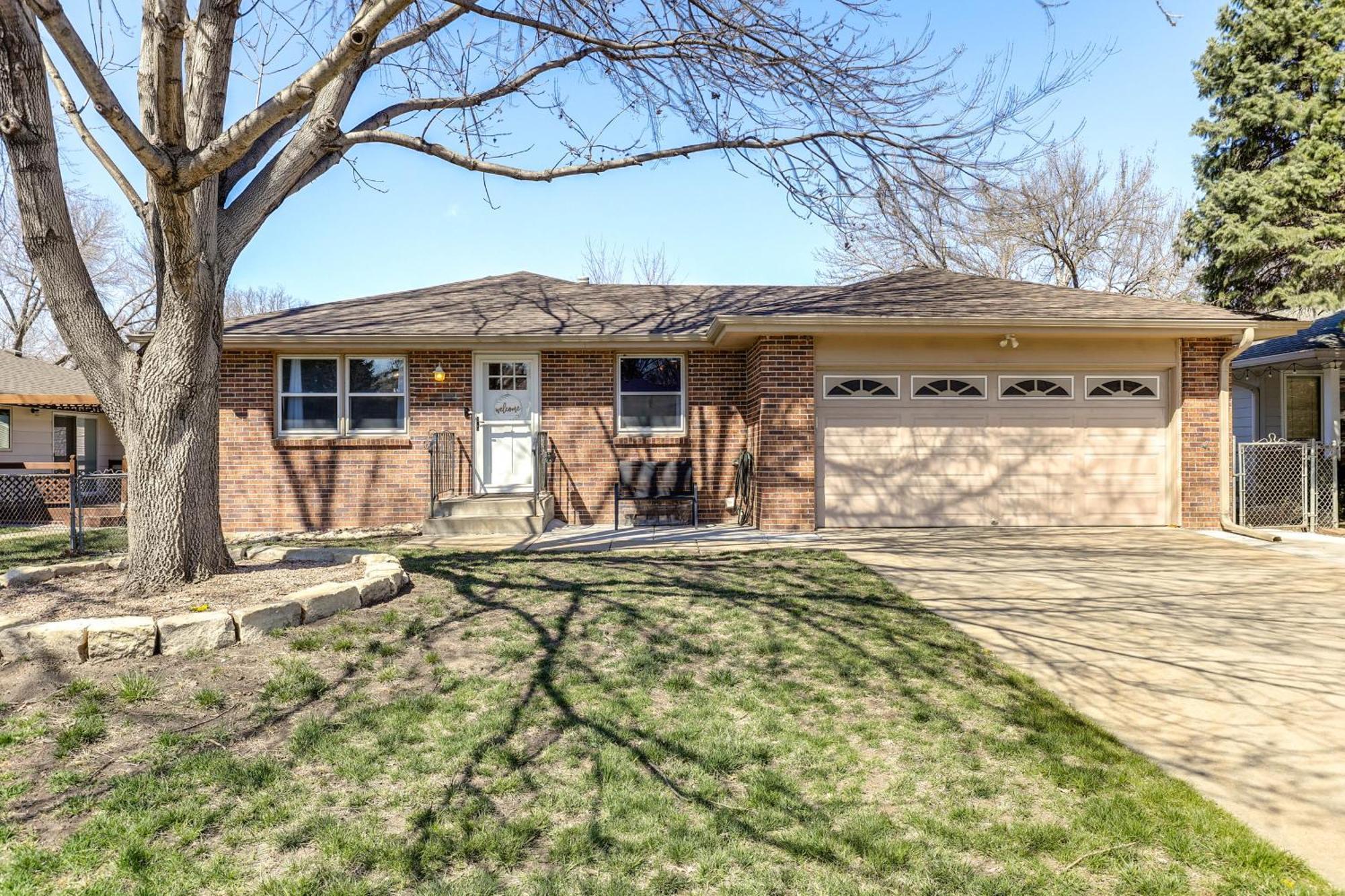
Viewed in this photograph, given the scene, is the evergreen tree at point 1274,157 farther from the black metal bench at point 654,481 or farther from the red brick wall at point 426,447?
the black metal bench at point 654,481

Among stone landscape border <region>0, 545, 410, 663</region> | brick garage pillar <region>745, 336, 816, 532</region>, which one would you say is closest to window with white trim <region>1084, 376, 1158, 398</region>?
brick garage pillar <region>745, 336, 816, 532</region>

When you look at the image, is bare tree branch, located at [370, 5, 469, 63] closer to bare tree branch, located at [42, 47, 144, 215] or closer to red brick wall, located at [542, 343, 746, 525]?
bare tree branch, located at [42, 47, 144, 215]

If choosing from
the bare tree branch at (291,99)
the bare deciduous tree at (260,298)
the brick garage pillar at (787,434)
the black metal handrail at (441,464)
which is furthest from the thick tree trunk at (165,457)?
the bare deciduous tree at (260,298)

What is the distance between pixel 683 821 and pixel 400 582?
363 cm

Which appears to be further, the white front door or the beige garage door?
the white front door

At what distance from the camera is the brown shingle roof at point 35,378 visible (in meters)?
15.7

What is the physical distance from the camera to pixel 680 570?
6.56 m

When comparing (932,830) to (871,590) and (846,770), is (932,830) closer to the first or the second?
(846,770)

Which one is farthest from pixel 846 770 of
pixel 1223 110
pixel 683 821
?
pixel 1223 110

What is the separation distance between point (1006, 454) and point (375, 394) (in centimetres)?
914

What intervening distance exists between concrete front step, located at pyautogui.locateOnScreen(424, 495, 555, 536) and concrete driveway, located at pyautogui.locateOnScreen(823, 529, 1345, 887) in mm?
3988

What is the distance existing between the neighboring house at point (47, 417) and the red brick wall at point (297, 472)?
6.63 meters

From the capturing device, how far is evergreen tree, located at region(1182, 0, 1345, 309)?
16219 millimetres

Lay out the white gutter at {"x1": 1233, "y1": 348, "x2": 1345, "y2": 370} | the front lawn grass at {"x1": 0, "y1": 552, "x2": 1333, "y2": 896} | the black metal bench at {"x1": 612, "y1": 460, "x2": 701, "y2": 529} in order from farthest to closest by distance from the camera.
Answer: the white gutter at {"x1": 1233, "y1": 348, "x2": 1345, "y2": 370}
the black metal bench at {"x1": 612, "y1": 460, "x2": 701, "y2": 529}
the front lawn grass at {"x1": 0, "y1": 552, "x2": 1333, "y2": 896}
